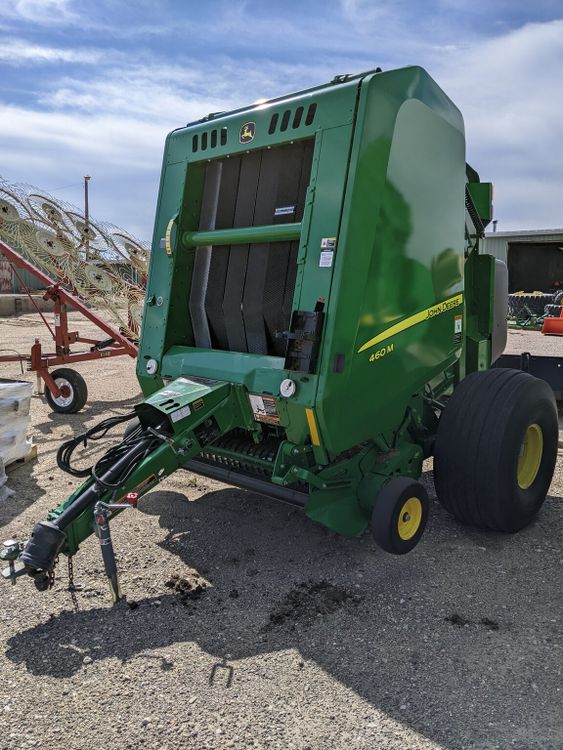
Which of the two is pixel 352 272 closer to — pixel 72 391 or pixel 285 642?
pixel 285 642

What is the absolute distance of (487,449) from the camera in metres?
→ 3.56

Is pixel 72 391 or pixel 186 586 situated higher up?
pixel 72 391

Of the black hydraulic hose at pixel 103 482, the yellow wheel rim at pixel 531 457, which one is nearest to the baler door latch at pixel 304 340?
the black hydraulic hose at pixel 103 482

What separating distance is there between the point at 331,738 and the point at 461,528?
1.98 metres

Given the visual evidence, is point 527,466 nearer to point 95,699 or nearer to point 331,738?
point 331,738

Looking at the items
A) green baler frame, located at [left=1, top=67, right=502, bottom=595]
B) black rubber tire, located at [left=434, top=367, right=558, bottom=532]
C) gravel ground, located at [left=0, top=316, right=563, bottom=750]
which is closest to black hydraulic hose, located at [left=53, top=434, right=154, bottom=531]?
green baler frame, located at [left=1, top=67, right=502, bottom=595]

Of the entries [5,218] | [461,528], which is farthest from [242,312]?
[5,218]

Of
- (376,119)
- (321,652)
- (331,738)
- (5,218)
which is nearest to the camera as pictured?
(331,738)

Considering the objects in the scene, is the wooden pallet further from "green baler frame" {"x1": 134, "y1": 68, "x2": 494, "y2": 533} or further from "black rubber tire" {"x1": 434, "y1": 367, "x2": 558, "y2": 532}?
"black rubber tire" {"x1": 434, "y1": 367, "x2": 558, "y2": 532}

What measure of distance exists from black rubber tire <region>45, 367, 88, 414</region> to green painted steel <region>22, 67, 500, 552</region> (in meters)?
3.16

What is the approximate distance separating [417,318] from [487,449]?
2.83 ft

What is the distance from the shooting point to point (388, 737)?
7.23 feet

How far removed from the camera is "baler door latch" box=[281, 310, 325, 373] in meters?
3.05

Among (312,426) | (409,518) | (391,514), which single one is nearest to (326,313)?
(312,426)
